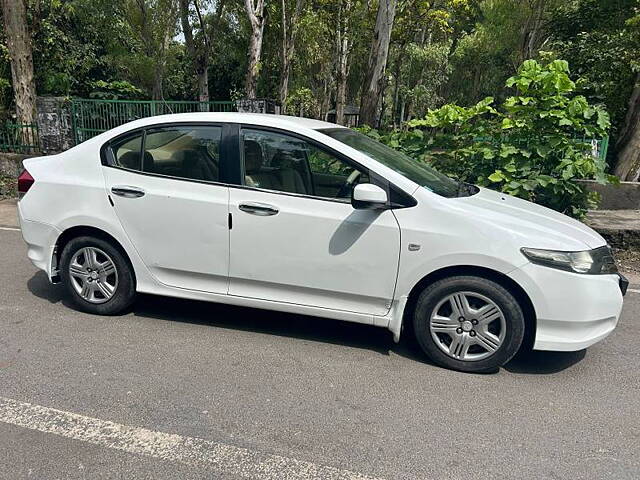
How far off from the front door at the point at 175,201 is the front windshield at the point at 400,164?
3.20 ft

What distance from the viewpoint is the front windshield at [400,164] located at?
12.0ft

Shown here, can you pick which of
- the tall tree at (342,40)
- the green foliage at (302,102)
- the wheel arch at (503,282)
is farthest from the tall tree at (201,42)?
the wheel arch at (503,282)

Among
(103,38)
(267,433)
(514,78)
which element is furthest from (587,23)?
(103,38)

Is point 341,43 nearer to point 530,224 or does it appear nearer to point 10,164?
point 10,164

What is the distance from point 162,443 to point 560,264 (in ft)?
8.49

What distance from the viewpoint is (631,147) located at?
8.89m

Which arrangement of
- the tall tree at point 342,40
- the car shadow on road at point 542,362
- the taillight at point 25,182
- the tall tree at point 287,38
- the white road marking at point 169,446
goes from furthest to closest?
the tall tree at point 342,40
the tall tree at point 287,38
the taillight at point 25,182
the car shadow on road at point 542,362
the white road marking at point 169,446

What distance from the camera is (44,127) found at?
35.2ft

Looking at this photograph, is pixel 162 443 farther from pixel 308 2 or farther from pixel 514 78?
pixel 308 2

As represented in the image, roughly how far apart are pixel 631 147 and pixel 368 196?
308 inches

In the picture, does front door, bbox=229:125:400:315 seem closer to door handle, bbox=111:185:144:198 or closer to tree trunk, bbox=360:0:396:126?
door handle, bbox=111:185:144:198

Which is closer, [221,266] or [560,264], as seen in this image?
[560,264]

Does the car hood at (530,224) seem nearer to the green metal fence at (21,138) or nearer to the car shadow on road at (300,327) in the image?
the car shadow on road at (300,327)

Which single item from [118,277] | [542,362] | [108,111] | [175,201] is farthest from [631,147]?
[108,111]
